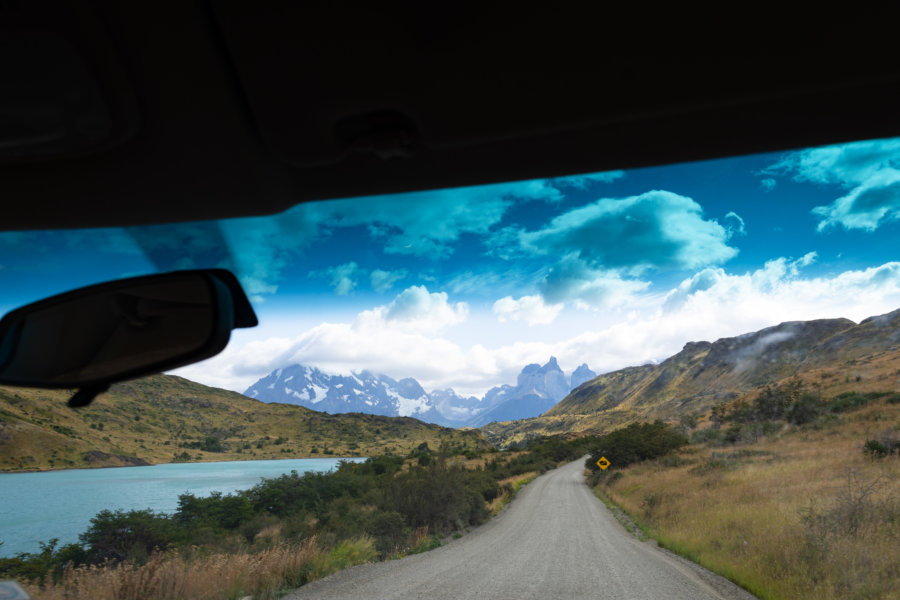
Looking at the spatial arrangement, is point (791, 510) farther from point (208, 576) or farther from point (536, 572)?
point (208, 576)

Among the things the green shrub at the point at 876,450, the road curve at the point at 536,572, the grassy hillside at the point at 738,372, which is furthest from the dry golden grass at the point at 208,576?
the grassy hillside at the point at 738,372

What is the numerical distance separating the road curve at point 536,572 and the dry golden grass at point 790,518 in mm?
812

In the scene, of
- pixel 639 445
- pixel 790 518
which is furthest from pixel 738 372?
pixel 790 518

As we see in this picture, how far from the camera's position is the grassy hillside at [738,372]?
2633 inches

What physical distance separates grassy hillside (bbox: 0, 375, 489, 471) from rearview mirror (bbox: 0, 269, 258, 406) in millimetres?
20111

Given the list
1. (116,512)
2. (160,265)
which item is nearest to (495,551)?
(116,512)

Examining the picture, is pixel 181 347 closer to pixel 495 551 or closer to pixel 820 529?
pixel 820 529

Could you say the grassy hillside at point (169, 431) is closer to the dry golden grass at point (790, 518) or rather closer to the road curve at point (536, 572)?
the road curve at point (536, 572)

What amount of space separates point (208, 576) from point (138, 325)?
26.7ft

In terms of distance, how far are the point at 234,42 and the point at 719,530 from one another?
15.2m

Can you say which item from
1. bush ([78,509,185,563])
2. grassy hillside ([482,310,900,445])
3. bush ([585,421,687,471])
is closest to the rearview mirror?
bush ([78,509,185,563])

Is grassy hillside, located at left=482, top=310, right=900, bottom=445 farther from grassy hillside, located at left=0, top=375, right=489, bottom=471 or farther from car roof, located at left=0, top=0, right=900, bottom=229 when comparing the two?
car roof, located at left=0, top=0, right=900, bottom=229

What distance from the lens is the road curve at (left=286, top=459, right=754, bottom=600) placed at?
9102 millimetres

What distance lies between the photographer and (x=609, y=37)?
1.28m
